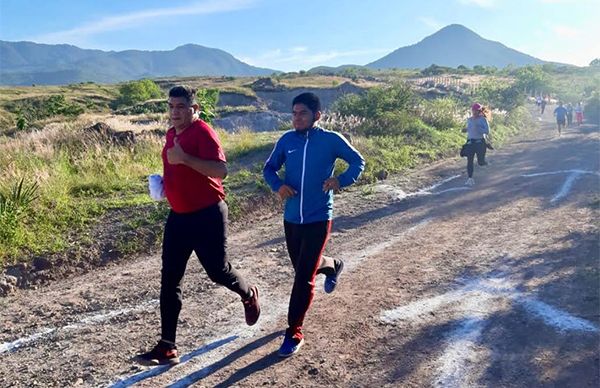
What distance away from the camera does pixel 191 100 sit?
4012mm

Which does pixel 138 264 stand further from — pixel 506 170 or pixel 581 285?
pixel 506 170

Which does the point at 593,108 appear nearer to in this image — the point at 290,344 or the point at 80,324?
the point at 290,344

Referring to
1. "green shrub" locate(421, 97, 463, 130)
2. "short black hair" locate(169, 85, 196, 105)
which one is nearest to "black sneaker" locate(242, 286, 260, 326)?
"short black hair" locate(169, 85, 196, 105)

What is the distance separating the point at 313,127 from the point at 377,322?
174 cm

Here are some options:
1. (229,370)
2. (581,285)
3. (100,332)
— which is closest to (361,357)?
(229,370)

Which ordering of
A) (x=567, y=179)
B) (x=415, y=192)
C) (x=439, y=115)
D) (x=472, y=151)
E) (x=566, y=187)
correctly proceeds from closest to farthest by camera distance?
(x=566, y=187)
(x=415, y=192)
(x=567, y=179)
(x=472, y=151)
(x=439, y=115)

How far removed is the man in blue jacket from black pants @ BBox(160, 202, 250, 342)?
0.59 m

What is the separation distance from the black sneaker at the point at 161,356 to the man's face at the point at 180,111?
1.61m

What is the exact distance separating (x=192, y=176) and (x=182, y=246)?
0.53m

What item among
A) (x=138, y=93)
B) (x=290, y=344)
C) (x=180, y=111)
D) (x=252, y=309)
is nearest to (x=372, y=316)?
(x=290, y=344)

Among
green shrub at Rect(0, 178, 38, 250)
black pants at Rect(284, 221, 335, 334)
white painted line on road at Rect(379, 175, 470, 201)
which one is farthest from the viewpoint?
white painted line on road at Rect(379, 175, 470, 201)

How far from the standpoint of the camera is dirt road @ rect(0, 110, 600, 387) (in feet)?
12.7

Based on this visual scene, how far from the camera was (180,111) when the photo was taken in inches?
155

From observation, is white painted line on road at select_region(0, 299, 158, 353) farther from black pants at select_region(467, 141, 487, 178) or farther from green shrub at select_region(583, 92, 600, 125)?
green shrub at select_region(583, 92, 600, 125)
